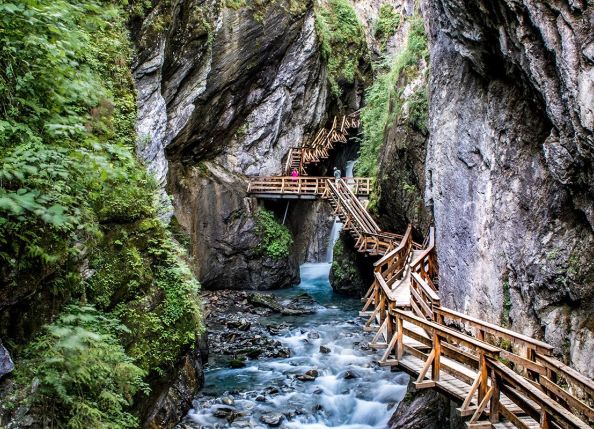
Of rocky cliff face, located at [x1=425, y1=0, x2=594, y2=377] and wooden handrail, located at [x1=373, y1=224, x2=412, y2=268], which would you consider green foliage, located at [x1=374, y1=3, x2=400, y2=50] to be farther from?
rocky cliff face, located at [x1=425, y1=0, x2=594, y2=377]

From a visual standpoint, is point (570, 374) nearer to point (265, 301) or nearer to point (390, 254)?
point (390, 254)

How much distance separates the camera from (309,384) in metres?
11.9

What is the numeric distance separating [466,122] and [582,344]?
595cm

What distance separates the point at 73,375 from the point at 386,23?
105ft

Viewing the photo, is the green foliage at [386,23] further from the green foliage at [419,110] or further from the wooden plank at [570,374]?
the wooden plank at [570,374]

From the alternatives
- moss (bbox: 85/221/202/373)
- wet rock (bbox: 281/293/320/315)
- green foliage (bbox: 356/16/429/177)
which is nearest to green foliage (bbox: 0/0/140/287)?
moss (bbox: 85/221/202/373)

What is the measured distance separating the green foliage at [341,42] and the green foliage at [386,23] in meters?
A: 1.44

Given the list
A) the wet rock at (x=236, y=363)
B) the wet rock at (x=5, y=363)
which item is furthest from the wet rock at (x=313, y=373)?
the wet rock at (x=5, y=363)

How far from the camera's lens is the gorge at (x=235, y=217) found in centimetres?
541

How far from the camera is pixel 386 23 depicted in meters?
32.5

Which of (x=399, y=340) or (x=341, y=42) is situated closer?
(x=399, y=340)

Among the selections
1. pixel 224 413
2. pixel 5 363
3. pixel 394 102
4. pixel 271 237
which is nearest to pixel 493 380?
pixel 5 363

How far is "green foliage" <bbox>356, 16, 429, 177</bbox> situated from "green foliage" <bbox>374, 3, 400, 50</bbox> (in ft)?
24.0

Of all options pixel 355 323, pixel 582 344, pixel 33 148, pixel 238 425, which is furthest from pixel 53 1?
pixel 355 323
